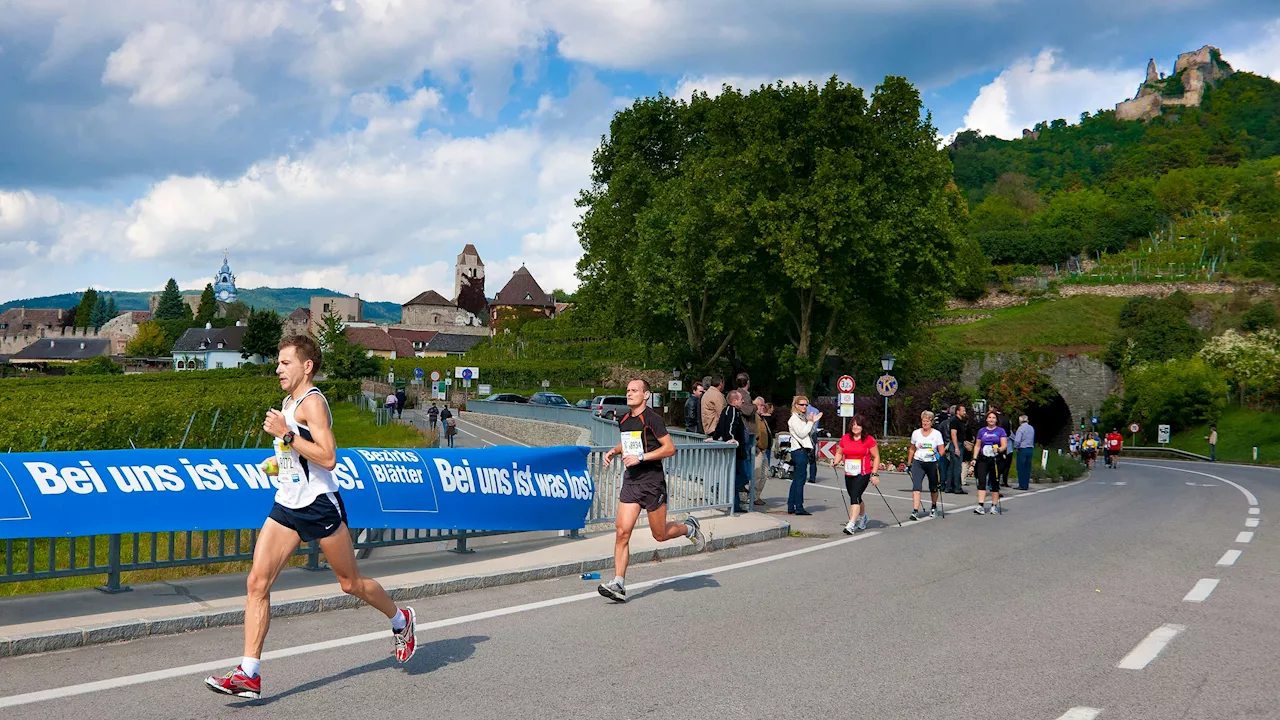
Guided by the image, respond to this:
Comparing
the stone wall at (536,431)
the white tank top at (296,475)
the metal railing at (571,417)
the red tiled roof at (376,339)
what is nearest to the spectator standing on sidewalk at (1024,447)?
the metal railing at (571,417)

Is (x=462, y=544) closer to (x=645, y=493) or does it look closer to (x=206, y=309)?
(x=645, y=493)

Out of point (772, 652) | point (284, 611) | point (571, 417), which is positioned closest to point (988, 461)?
point (772, 652)

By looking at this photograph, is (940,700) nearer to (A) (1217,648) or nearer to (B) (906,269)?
(A) (1217,648)

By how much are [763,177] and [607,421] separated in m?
19.3

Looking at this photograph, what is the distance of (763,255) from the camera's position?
4591 centimetres

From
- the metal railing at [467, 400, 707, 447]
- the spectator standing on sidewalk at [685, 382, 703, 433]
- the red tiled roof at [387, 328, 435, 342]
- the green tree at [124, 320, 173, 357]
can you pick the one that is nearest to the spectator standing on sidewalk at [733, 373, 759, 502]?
the metal railing at [467, 400, 707, 447]

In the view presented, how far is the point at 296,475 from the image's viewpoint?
5.57 m

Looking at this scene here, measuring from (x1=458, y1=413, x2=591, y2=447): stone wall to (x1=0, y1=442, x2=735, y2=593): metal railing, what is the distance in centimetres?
1361

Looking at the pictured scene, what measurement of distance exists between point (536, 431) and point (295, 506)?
37110mm

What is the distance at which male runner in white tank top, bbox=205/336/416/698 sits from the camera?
539 cm

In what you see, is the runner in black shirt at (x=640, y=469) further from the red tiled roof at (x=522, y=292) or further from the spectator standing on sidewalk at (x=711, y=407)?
the red tiled roof at (x=522, y=292)

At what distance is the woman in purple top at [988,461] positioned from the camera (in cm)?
1858

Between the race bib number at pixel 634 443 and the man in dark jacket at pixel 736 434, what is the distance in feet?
21.9

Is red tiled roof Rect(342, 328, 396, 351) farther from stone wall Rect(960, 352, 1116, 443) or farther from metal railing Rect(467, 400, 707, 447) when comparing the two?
stone wall Rect(960, 352, 1116, 443)
